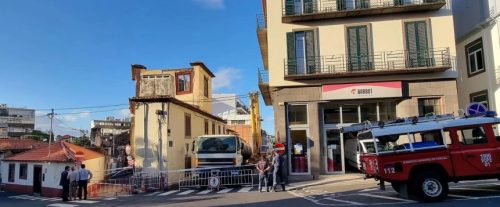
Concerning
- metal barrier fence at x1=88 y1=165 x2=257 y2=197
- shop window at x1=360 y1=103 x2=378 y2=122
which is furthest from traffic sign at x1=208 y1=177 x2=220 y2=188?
shop window at x1=360 y1=103 x2=378 y2=122

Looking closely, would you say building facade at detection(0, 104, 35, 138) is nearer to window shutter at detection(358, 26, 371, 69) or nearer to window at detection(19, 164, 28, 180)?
window at detection(19, 164, 28, 180)

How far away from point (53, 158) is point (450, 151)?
968 inches

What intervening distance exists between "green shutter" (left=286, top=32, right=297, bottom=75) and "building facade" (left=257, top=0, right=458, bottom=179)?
50mm

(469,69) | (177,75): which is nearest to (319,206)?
(469,69)

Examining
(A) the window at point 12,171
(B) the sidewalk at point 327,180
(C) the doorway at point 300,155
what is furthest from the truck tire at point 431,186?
(A) the window at point 12,171

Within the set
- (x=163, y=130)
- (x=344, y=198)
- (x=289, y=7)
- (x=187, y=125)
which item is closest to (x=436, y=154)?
(x=344, y=198)

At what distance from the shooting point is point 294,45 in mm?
20922

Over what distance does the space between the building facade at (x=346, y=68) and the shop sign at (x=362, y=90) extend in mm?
45

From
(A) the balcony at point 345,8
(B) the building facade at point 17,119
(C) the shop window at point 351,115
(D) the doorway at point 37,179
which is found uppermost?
(B) the building facade at point 17,119

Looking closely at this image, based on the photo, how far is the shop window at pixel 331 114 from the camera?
20997 mm

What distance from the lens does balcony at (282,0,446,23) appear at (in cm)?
1995

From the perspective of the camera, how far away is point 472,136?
11.5 meters

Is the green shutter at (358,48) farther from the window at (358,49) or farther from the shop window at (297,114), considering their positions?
the shop window at (297,114)

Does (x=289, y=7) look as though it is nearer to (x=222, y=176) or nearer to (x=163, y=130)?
(x=222, y=176)
